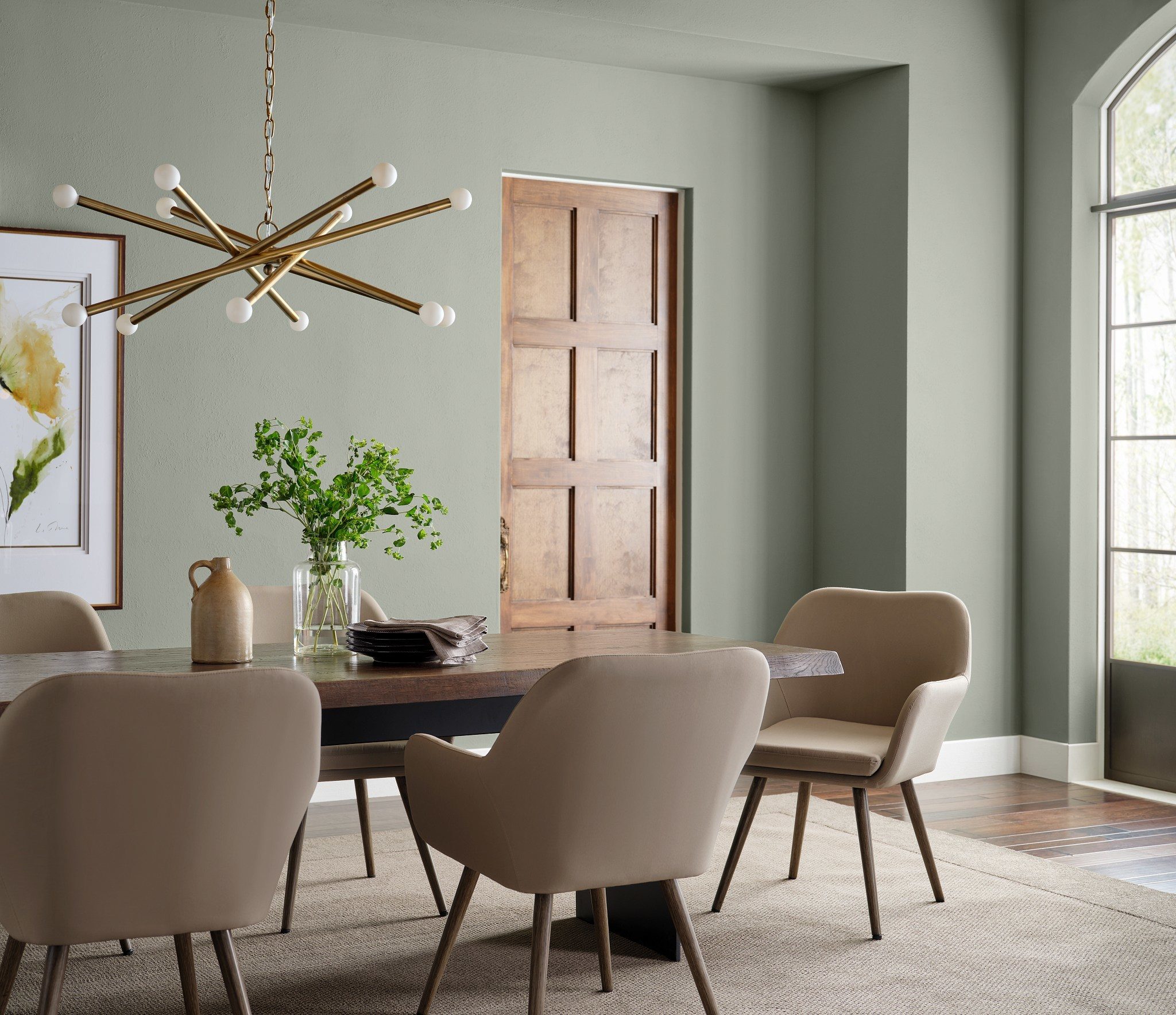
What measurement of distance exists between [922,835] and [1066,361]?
2.36 metres

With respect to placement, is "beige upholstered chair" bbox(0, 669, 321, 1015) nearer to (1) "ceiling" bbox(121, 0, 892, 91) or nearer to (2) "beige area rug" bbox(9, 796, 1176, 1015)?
(2) "beige area rug" bbox(9, 796, 1176, 1015)

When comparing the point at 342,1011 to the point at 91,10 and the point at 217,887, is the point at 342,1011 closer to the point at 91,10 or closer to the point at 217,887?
the point at 217,887

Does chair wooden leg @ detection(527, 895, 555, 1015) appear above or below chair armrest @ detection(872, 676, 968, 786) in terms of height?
below

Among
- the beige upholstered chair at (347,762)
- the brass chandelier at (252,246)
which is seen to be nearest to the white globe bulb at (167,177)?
the brass chandelier at (252,246)

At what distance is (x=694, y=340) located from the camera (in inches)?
206

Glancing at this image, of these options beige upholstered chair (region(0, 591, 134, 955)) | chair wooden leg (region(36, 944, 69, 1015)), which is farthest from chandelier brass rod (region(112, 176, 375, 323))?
chair wooden leg (region(36, 944, 69, 1015))

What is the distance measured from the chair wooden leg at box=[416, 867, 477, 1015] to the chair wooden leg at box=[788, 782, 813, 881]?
129 cm

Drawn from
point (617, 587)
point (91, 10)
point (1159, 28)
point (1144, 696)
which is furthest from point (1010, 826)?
point (91, 10)

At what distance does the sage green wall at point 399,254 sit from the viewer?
14.2 feet

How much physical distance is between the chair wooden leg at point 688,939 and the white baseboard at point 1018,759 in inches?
108

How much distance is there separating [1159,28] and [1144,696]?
7.82ft

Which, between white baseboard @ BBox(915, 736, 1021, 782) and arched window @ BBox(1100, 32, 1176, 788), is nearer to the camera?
arched window @ BBox(1100, 32, 1176, 788)

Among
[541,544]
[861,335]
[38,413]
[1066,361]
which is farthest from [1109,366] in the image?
[38,413]

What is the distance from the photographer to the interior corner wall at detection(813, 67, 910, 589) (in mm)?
5098
